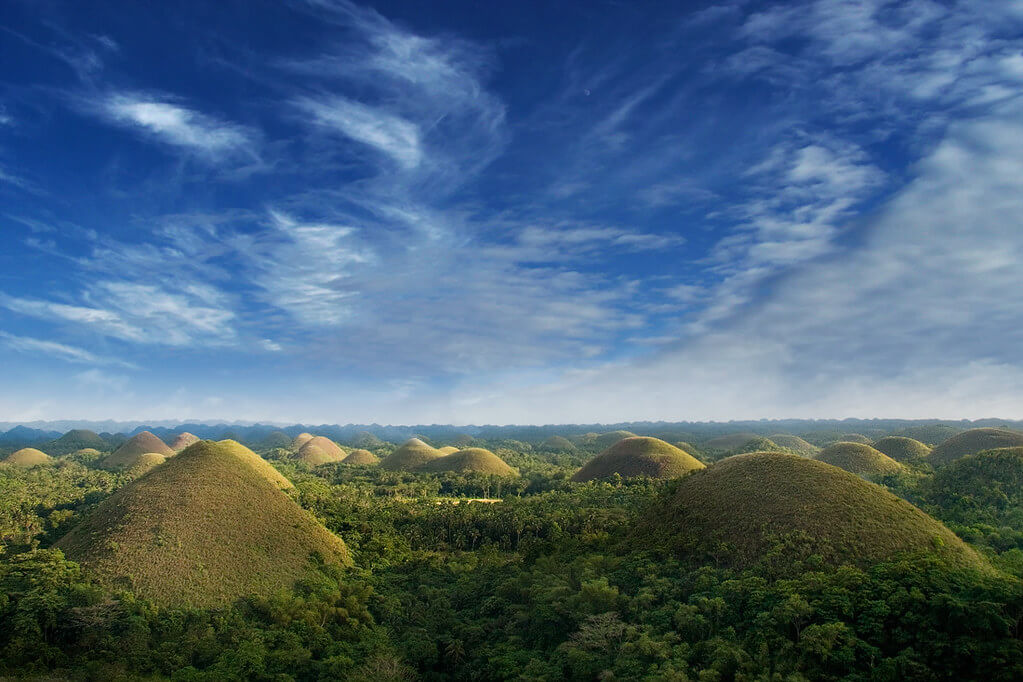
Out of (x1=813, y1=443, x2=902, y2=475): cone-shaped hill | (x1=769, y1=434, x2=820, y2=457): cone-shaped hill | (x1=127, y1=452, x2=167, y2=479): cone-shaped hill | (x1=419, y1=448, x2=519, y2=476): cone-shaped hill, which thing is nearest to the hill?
(x1=769, y1=434, x2=820, y2=457): cone-shaped hill

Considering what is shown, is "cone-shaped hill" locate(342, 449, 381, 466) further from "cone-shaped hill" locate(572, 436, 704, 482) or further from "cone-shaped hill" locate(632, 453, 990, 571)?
"cone-shaped hill" locate(632, 453, 990, 571)

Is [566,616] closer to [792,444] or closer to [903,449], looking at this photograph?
[903,449]

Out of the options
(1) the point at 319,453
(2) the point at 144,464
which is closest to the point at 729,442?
(1) the point at 319,453

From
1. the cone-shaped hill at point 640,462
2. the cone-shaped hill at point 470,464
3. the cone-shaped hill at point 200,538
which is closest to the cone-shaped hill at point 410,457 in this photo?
the cone-shaped hill at point 470,464

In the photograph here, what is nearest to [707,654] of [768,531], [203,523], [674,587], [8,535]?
[674,587]

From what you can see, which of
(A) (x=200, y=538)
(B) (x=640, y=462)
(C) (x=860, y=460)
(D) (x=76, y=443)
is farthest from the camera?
(D) (x=76, y=443)

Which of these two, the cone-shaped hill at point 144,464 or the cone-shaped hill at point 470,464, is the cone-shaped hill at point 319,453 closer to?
the cone-shaped hill at point 144,464

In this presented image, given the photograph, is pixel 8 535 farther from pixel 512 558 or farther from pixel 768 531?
pixel 768 531
